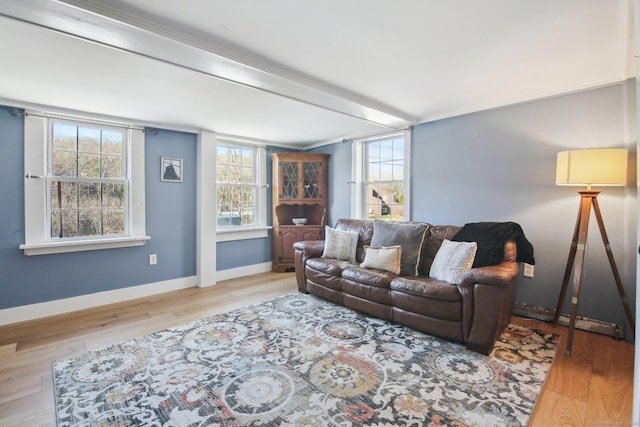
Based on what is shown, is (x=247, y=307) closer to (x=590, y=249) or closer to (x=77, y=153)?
(x=77, y=153)

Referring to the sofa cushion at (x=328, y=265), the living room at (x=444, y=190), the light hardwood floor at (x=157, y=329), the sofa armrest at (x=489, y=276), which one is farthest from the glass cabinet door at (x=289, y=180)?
the sofa armrest at (x=489, y=276)

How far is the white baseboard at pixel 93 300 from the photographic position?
2.96 meters

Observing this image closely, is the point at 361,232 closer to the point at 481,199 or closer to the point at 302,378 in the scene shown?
the point at 481,199

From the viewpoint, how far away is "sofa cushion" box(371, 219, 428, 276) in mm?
3082

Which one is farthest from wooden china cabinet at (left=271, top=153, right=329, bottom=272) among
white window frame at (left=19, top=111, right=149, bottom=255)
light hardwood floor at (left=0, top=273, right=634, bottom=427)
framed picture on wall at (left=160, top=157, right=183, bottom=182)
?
Result: white window frame at (left=19, top=111, right=149, bottom=255)

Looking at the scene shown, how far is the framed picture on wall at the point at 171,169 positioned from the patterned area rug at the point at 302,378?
6.74 feet

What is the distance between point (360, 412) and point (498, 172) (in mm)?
2685

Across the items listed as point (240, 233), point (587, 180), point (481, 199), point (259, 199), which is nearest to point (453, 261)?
point (481, 199)

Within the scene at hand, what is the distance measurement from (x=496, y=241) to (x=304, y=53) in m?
2.28

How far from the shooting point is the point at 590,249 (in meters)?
2.63

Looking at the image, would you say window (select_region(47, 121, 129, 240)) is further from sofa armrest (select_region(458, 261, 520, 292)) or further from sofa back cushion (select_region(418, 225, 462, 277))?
sofa armrest (select_region(458, 261, 520, 292))

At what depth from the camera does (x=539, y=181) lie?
2867 millimetres

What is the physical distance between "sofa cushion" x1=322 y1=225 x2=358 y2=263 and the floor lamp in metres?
2.05

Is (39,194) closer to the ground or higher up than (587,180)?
closer to the ground
